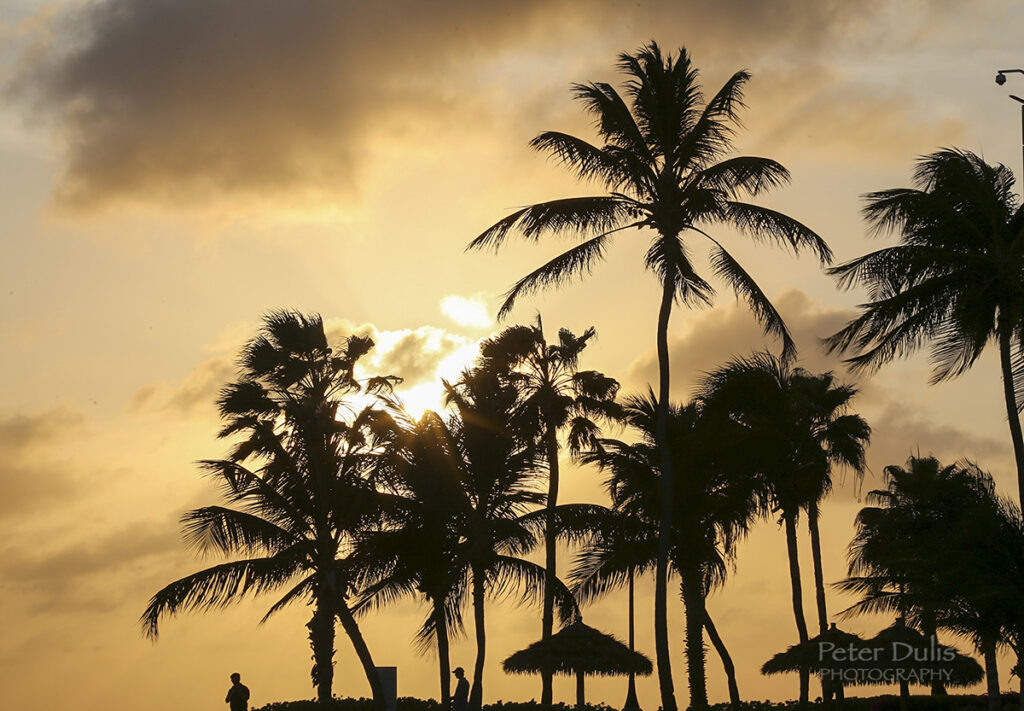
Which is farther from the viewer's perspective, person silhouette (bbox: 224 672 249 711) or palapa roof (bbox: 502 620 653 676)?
palapa roof (bbox: 502 620 653 676)

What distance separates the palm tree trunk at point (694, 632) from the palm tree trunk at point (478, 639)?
938 cm

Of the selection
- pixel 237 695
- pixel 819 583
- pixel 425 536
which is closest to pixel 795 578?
pixel 819 583

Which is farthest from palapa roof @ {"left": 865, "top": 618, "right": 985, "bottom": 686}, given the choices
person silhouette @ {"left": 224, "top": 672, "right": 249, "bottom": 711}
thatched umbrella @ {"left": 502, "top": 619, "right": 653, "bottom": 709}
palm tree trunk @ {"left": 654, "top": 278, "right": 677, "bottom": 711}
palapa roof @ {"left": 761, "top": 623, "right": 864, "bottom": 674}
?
person silhouette @ {"left": 224, "top": 672, "right": 249, "bottom": 711}

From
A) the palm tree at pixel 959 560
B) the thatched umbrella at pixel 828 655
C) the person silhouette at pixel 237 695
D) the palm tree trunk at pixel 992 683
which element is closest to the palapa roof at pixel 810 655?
the thatched umbrella at pixel 828 655

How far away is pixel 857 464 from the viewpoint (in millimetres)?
37062

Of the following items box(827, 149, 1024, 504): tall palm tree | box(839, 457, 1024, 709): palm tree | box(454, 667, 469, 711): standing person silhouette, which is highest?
box(827, 149, 1024, 504): tall palm tree

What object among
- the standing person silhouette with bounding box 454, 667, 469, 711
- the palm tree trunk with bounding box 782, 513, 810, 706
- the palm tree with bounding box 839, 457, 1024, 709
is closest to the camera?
the palm tree with bounding box 839, 457, 1024, 709

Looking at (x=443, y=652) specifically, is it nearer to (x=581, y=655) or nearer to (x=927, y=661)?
(x=581, y=655)

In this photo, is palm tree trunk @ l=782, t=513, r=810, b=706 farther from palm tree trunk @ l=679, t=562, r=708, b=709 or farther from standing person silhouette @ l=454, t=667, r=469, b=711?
standing person silhouette @ l=454, t=667, r=469, b=711

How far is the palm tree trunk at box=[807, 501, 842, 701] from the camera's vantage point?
3744cm

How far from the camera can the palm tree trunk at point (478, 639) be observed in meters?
31.6

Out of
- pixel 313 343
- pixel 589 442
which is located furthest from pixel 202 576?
pixel 589 442

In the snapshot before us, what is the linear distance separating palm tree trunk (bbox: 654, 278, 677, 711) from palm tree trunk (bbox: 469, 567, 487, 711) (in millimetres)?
6093

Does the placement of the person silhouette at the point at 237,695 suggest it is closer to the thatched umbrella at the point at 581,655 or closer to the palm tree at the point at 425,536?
the palm tree at the point at 425,536
